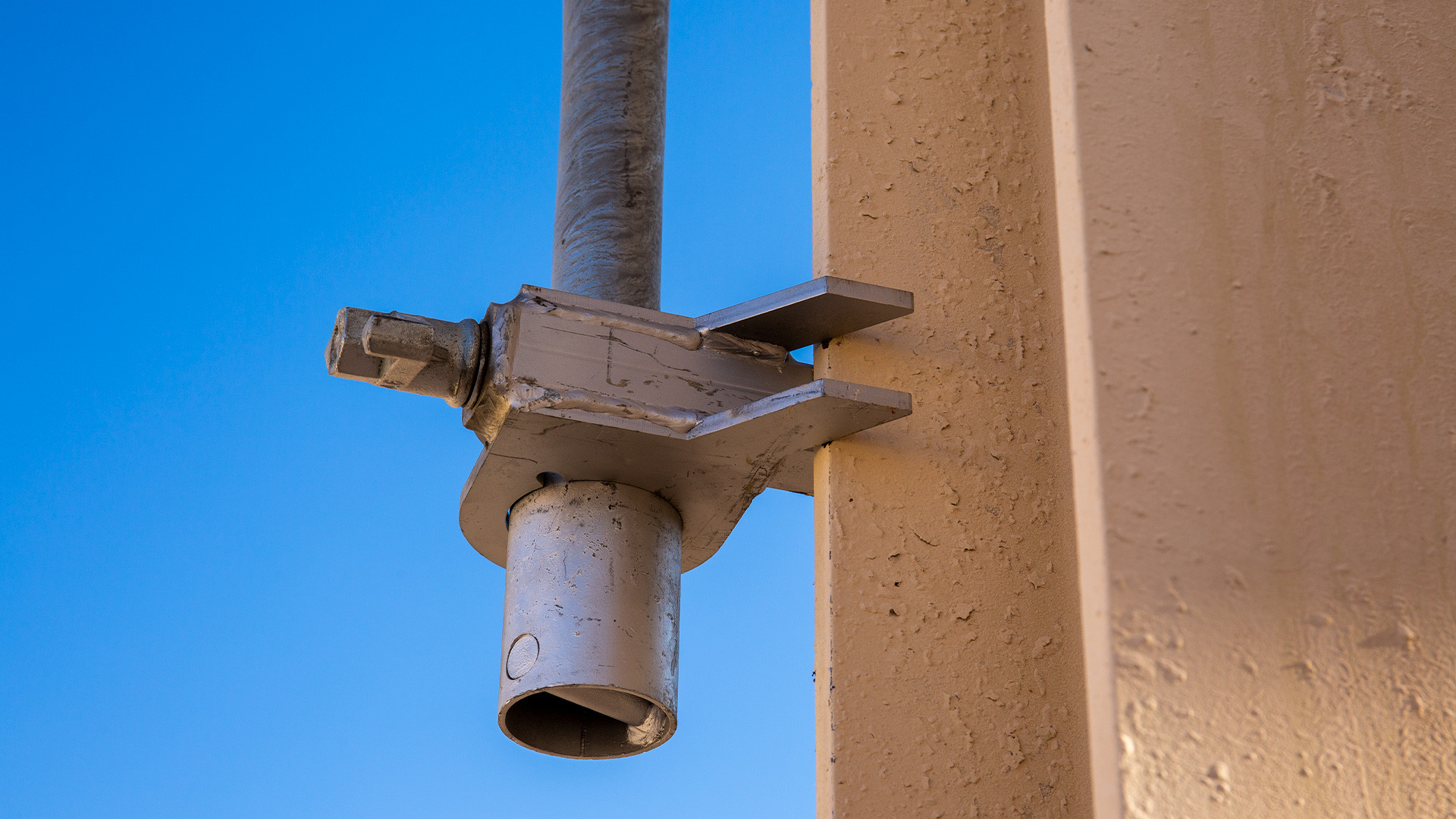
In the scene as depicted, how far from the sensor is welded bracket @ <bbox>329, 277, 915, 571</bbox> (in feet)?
6.96

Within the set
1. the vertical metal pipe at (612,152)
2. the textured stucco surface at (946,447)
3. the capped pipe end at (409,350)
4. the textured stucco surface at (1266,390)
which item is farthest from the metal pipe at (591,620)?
the textured stucco surface at (1266,390)

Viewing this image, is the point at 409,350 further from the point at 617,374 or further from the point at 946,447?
the point at 946,447

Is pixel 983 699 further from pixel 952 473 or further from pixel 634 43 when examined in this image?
pixel 634 43

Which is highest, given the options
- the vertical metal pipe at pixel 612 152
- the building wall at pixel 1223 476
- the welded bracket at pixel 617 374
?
the vertical metal pipe at pixel 612 152

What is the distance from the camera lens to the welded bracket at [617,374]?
212cm

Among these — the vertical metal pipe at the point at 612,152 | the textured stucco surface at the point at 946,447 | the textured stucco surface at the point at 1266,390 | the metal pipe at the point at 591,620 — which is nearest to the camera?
the textured stucco surface at the point at 1266,390

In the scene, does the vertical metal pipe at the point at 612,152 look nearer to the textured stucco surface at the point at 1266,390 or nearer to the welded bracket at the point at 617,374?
the welded bracket at the point at 617,374

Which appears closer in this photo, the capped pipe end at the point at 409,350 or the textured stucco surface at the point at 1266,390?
the textured stucco surface at the point at 1266,390

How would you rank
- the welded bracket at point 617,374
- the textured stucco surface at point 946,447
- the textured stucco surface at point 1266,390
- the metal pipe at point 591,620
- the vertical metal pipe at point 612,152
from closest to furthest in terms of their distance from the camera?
the textured stucco surface at point 1266,390 < the textured stucco surface at point 946,447 < the welded bracket at point 617,374 < the metal pipe at point 591,620 < the vertical metal pipe at point 612,152

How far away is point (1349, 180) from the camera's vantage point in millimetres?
1259

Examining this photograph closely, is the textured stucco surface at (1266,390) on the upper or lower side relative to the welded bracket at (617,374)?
lower

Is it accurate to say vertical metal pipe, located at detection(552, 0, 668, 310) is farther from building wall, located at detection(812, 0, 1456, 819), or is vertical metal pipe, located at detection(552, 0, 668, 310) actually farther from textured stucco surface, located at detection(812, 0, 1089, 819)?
building wall, located at detection(812, 0, 1456, 819)

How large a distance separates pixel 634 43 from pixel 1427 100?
2812 mm

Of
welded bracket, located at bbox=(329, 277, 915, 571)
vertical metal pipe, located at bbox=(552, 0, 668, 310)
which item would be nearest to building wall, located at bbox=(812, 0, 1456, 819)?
welded bracket, located at bbox=(329, 277, 915, 571)
